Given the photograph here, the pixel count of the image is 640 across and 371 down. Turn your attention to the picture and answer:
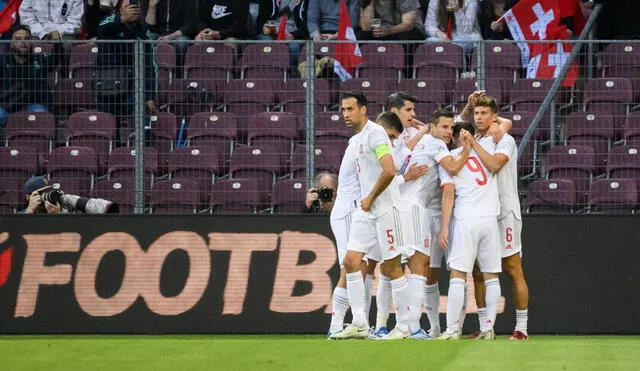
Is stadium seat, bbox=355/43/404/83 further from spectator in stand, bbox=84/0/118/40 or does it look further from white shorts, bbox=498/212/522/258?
spectator in stand, bbox=84/0/118/40

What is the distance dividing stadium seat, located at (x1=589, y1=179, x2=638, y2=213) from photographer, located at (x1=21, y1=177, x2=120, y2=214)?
5314 mm

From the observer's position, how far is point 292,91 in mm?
15492

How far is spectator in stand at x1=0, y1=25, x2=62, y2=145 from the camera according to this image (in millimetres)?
15555

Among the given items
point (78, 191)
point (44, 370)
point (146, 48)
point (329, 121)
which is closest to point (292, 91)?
point (329, 121)

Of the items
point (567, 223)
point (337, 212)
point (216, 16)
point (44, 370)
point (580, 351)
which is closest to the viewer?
point (44, 370)

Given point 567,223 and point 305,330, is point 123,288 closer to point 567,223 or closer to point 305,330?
point 305,330

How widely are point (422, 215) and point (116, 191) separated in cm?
417

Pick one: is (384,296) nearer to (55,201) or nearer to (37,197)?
(55,201)

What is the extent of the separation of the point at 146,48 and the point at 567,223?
200 inches

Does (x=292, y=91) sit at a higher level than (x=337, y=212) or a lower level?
higher

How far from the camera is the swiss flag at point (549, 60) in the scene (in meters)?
15.4

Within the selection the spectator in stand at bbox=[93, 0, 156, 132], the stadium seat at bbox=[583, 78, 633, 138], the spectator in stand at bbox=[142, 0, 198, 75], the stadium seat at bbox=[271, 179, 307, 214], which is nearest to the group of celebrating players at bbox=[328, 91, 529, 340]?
the stadium seat at bbox=[271, 179, 307, 214]

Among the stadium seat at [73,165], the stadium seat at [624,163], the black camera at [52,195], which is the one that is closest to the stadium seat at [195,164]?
the stadium seat at [73,165]

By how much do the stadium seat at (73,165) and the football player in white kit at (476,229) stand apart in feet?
15.1
